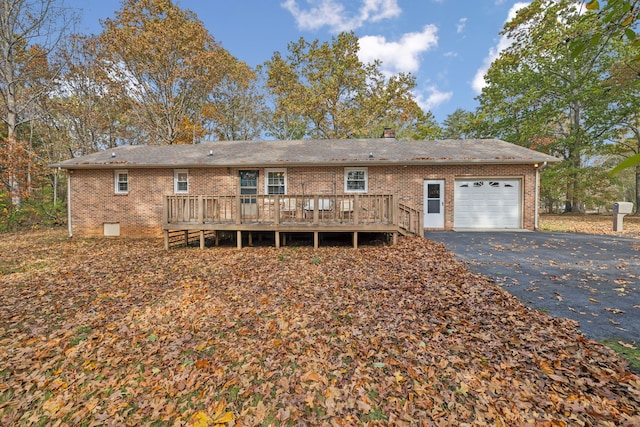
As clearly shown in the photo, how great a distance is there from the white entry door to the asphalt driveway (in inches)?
74.0

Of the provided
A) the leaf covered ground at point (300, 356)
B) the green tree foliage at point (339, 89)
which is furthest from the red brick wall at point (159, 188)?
the green tree foliage at point (339, 89)

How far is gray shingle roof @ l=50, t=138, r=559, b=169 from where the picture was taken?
11.4 metres

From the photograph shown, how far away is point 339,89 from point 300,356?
2149cm

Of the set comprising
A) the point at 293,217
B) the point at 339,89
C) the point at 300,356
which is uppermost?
the point at 339,89

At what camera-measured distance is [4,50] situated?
15.3m

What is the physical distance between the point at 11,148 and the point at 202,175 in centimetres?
1080

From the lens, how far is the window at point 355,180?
39.3 ft

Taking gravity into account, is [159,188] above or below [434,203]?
above

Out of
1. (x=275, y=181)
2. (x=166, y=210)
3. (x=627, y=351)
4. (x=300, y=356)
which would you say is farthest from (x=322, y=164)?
(x=627, y=351)

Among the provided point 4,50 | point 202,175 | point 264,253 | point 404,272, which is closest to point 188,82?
point 4,50

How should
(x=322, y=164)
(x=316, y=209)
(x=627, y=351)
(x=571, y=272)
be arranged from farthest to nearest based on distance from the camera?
(x=322, y=164)
(x=316, y=209)
(x=571, y=272)
(x=627, y=351)

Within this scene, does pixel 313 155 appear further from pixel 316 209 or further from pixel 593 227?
pixel 593 227

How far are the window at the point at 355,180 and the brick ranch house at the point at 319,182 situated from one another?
4 centimetres

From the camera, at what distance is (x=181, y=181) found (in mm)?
12430
